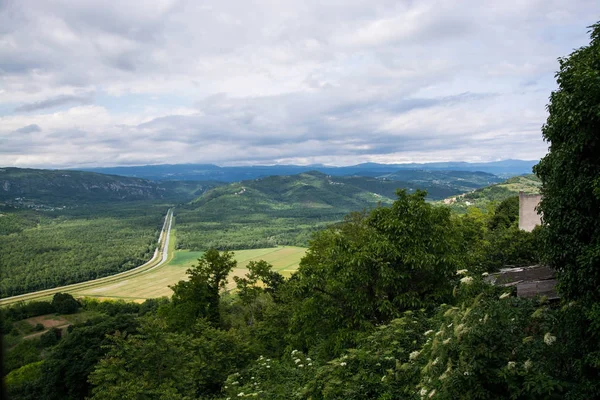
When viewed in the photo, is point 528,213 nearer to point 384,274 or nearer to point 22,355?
point 384,274

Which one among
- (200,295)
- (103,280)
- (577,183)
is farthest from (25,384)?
(103,280)

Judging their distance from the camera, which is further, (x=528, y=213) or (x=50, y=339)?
(x=50, y=339)

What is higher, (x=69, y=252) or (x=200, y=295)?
(x=200, y=295)

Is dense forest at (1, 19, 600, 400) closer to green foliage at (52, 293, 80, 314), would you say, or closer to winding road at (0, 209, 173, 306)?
green foliage at (52, 293, 80, 314)

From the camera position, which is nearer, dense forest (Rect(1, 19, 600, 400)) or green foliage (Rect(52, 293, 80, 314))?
dense forest (Rect(1, 19, 600, 400))

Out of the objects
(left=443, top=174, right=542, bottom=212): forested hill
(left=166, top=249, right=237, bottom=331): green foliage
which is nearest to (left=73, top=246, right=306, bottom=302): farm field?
(left=166, top=249, right=237, bottom=331): green foliage

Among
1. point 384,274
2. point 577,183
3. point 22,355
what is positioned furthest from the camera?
point 22,355

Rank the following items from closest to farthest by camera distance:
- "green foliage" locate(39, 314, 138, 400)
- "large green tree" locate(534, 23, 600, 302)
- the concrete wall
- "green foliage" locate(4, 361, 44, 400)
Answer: "large green tree" locate(534, 23, 600, 302)
"green foliage" locate(39, 314, 138, 400)
"green foliage" locate(4, 361, 44, 400)
the concrete wall
